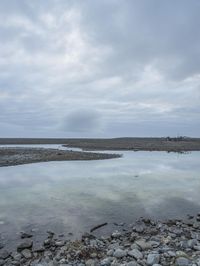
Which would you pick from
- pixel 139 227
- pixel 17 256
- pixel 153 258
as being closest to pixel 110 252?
pixel 153 258

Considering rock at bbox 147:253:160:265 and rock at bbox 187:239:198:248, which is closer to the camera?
rock at bbox 147:253:160:265

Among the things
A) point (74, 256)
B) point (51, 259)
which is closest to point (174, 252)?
point (74, 256)

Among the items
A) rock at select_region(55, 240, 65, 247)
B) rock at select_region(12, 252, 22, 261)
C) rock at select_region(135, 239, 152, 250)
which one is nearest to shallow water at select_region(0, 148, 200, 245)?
rock at select_region(55, 240, 65, 247)

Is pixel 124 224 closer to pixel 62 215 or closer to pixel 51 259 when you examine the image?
pixel 62 215

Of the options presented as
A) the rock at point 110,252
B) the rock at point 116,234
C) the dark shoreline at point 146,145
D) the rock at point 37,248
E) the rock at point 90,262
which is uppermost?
the dark shoreline at point 146,145

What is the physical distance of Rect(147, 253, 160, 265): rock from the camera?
823cm

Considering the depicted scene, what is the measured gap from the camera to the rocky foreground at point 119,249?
855 centimetres

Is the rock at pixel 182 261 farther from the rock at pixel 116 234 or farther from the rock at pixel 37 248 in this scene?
the rock at pixel 37 248

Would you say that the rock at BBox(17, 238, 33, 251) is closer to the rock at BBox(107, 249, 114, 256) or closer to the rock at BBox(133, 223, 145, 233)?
the rock at BBox(107, 249, 114, 256)

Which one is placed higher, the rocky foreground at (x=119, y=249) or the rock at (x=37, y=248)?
the rocky foreground at (x=119, y=249)

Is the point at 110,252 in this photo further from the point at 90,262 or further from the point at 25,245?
the point at 25,245

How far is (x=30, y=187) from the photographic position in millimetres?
21734

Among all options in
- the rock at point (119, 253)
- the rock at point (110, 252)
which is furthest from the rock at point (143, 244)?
the rock at point (110, 252)

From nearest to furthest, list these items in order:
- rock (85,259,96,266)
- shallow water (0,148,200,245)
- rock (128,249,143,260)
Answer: rock (85,259,96,266) < rock (128,249,143,260) < shallow water (0,148,200,245)
